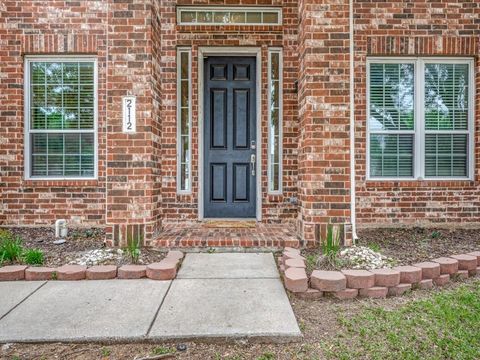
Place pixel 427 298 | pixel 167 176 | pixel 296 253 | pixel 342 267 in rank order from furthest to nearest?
pixel 167 176 < pixel 296 253 < pixel 342 267 < pixel 427 298

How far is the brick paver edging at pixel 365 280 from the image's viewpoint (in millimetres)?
2652

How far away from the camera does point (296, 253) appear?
11.0 feet

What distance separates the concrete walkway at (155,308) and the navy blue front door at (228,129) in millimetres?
1986

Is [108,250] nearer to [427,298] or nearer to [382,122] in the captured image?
[427,298]

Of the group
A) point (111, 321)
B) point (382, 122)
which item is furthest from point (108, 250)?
point (382, 122)

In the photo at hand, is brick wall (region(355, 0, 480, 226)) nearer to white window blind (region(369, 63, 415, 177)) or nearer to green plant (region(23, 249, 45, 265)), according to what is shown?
white window blind (region(369, 63, 415, 177))

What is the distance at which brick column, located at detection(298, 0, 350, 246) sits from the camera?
375cm

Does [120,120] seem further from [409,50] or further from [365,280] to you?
[409,50]

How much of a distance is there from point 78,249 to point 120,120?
60.1 inches

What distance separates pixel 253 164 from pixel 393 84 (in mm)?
2449

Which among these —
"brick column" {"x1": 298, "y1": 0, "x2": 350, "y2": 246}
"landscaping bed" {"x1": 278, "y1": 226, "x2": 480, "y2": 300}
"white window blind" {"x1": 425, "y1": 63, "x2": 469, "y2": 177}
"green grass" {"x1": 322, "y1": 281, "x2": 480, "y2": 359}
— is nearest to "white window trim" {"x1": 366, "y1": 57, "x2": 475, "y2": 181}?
"white window blind" {"x1": 425, "y1": 63, "x2": 469, "y2": 177}

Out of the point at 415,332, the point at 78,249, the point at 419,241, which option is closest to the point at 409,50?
the point at 419,241

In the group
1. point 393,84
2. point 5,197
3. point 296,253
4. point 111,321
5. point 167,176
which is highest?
point 393,84

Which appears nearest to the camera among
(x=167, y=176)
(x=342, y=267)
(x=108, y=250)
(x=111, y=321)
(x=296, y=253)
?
(x=111, y=321)
